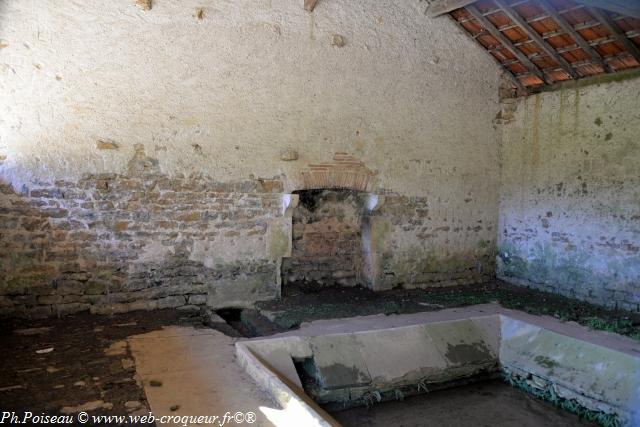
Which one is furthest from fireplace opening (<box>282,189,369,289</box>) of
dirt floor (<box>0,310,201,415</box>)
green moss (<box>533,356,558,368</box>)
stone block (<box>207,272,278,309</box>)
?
green moss (<box>533,356,558,368</box>)

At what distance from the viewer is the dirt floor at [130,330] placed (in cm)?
330

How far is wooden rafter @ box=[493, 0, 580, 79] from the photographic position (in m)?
5.89

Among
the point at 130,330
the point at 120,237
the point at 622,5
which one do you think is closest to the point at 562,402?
the point at 622,5

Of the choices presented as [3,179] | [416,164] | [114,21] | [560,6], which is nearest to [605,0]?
[560,6]

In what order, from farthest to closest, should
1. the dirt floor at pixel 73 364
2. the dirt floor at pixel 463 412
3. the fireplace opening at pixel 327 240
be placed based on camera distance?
the fireplace opening at pixel 327 240, the dirt floor at pixel 463 412, the dirt floor at pixel 73 364

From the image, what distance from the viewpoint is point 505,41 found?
6555mm

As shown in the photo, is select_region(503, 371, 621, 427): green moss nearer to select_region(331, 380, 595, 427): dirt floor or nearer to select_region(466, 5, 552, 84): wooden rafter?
select_region(331, 380, 595, 427): dirt floor

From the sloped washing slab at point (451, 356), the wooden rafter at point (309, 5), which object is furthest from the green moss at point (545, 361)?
the wooden rafter at point (309, 5)

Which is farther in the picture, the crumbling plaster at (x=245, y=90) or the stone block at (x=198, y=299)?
the stone block at (x=198, y=299)

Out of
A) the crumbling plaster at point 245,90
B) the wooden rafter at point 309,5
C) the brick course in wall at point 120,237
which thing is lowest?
the brick course in wall at point 120,237

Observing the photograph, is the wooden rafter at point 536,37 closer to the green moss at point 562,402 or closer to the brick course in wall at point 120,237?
the brick course in wall at point 120,237

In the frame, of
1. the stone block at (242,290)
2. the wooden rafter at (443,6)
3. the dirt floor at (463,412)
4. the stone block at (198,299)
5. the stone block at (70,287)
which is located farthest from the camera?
the wooden rafter at (443,6)

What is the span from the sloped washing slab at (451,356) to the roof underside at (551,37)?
10.6 feet

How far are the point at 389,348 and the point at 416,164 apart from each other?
289 cm
